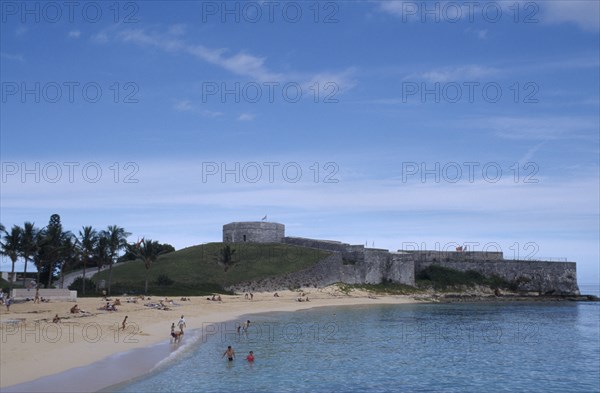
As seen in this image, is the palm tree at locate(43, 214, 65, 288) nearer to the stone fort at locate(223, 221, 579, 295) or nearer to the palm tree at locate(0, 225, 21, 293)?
the palm tree at locate(0, 225, 21, 293)

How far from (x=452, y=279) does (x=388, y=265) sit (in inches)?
570

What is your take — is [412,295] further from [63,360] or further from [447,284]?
[63,360]

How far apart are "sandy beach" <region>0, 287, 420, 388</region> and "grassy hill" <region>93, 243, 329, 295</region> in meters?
9.29

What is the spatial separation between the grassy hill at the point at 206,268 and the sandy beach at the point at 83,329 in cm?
929

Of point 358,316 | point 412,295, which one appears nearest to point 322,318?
point 358,316

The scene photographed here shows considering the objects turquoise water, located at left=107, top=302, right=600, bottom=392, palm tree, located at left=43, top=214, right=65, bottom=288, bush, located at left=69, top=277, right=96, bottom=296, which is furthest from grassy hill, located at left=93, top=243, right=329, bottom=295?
turquoise water, located at left=107, top=302, right=600, bottom=392

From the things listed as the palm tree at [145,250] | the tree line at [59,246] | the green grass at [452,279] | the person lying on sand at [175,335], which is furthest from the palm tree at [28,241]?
the green grass at [452,279]

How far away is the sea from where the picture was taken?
2483cm

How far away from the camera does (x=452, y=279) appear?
337 feet

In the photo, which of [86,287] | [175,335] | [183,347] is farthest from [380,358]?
[86,287]

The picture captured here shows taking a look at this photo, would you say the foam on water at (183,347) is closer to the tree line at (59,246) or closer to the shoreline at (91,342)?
the shoreline at (91,342)

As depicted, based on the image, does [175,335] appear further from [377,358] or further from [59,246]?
[59,246]

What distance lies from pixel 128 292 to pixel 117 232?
25.6ft

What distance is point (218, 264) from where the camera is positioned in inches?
3327
